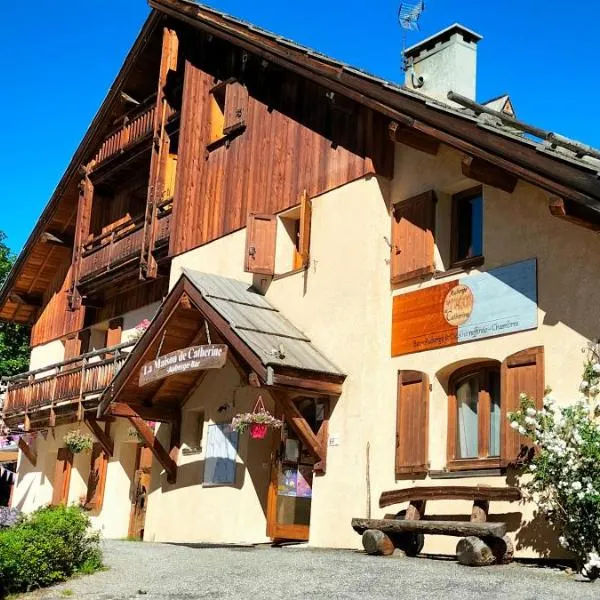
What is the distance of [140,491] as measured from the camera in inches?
805

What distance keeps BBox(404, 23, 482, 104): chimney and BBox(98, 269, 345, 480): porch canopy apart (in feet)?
15.9

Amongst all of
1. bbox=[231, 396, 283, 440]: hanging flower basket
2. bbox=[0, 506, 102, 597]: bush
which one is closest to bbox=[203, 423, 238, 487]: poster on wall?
bbox=[231, 396, 283, 440]: hanging flower basket

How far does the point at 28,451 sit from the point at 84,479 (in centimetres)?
341

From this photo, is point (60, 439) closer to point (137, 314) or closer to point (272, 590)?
point (137, 314)

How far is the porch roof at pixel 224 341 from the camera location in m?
13.8

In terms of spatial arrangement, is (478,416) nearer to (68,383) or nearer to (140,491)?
(140,491)

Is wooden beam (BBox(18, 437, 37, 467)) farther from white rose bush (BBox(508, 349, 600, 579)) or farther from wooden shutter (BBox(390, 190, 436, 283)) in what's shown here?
white rose bush (BBox(508, 349, 600, 579))

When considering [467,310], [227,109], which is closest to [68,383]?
[227,109]

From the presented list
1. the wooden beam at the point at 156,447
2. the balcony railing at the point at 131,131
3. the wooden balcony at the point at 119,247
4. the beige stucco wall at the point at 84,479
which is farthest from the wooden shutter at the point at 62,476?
the balcony railing at the point at 131,131

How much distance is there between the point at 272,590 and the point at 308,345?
19.6ft

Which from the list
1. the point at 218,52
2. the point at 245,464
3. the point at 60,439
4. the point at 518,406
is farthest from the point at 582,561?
the point at 60,439

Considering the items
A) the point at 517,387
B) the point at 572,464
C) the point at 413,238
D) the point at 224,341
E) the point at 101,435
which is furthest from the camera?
the point at 101,435

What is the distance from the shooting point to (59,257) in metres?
27.5

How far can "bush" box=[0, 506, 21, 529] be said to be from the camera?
39.2 feet
